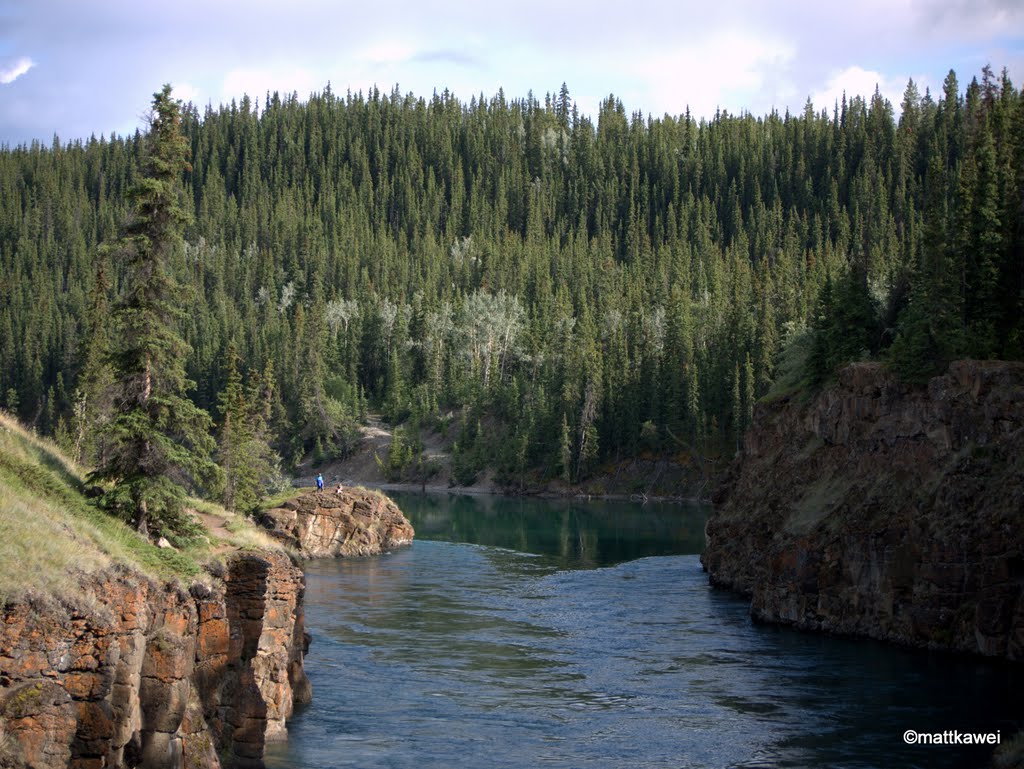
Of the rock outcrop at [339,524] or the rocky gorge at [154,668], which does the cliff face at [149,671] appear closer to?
the rocky gorge at [154,668]

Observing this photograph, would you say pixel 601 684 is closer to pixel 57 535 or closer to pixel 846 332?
pixel 57 535

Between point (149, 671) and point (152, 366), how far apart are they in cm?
1016

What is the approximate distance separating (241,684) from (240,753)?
2.02 metres

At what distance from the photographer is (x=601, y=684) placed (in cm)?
4722

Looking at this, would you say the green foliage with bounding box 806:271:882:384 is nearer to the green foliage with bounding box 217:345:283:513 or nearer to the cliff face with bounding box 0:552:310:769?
the green foliage with bounding box 217:345:283:513

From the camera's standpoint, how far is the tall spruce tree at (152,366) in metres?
34.7

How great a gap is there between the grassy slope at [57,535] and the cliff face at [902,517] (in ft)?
97.0

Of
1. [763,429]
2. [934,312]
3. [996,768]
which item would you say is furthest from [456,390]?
[996,768]

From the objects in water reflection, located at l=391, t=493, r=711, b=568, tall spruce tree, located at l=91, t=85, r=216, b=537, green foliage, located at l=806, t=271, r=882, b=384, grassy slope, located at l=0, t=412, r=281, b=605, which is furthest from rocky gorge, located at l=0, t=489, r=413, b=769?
water reflection, located at l=391, t=493, r=711, b=568

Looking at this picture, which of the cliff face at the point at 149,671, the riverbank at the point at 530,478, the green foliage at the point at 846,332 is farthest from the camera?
the riverbank at the point at 530,478

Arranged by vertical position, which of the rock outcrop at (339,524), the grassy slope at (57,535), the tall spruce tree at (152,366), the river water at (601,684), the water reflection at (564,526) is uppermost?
the tall spruce tree at (152,366)

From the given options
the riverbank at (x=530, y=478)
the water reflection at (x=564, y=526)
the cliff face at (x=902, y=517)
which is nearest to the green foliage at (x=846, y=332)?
the cliff face at (x=902, y=517)

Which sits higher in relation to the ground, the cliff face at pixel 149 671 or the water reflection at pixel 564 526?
the cliff face at pixel 149 671

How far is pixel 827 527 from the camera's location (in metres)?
59.2
